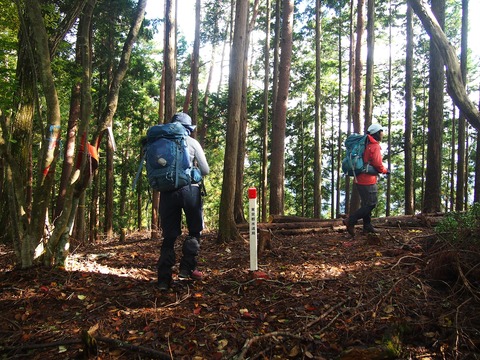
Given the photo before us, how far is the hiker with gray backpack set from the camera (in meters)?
4.32

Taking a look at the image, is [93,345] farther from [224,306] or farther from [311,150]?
[311,150]

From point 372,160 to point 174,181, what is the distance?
4462mm

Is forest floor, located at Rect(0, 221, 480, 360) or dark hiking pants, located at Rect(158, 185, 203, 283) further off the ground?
dark hiking pants, located at Rect(158, 185, 203, 283)

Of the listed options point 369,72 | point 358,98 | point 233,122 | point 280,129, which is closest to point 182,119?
point 233,122

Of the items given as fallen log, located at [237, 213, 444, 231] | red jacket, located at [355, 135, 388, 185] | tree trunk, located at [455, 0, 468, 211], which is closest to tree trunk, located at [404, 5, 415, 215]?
tree trunk, located at [455, 0, 468, 211]

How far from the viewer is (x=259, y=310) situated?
386 cm

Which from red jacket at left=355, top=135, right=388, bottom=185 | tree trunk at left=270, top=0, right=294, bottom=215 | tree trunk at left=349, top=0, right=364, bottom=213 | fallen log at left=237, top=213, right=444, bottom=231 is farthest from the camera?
tree trunk at left=349, top=0, right=364, bottom=213

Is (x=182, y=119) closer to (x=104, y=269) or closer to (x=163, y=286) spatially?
(x=163, y=286)

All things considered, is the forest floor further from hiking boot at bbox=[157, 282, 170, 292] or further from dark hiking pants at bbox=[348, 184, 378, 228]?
dark hiking pants at bbox=[348, 184, 378, 228]

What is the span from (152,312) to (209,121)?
18872 millimetres

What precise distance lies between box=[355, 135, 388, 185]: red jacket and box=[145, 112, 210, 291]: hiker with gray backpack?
3.91 metres

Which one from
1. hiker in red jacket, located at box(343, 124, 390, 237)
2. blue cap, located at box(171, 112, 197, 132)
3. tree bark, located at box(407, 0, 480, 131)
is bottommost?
hiker in red jacket, located at box(343, 124, 390, 237)

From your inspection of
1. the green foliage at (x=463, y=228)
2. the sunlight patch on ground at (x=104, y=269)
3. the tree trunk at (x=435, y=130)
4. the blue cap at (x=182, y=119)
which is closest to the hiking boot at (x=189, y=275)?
the sunlight patch on ground at (x=104, y=269)

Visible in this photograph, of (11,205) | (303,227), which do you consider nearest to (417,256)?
(303,227)
